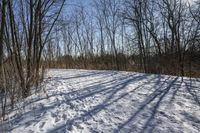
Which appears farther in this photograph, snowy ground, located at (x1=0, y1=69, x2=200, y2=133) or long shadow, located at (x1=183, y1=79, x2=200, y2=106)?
long shadow, located at (x1=183, y1=79, x2=200, y2=106)

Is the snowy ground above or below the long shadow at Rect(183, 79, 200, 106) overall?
below

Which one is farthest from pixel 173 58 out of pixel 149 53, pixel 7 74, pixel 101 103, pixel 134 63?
pixel 7 74

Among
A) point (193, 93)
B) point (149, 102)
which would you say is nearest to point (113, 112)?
point (149, 102)

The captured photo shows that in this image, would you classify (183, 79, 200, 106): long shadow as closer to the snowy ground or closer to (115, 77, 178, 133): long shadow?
the snowy ground

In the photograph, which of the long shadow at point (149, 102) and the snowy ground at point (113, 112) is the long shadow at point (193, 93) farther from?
the long shadow at point (149, 102)

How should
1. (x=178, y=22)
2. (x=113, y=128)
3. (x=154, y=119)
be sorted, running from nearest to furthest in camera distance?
(x=113, y=128) < (x=154, y=119) < (x=178, y=22)

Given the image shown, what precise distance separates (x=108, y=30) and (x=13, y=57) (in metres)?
14.2

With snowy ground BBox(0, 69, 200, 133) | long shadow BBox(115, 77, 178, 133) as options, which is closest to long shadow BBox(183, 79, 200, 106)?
snowy ground BBox(0, 69, 200, 133)

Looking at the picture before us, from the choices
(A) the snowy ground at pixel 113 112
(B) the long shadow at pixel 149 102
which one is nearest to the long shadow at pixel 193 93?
(A) the snowy ground at pixel 113 112

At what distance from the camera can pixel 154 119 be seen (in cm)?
301

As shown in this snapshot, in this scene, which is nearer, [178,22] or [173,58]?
[173,58]

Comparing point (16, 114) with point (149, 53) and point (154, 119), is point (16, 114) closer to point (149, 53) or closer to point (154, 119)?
point (154, 119)

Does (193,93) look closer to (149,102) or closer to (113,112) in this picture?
(149,102)

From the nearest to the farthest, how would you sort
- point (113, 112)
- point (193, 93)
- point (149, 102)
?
point (113, 112) → point (149, 102) → point (193, 93)
